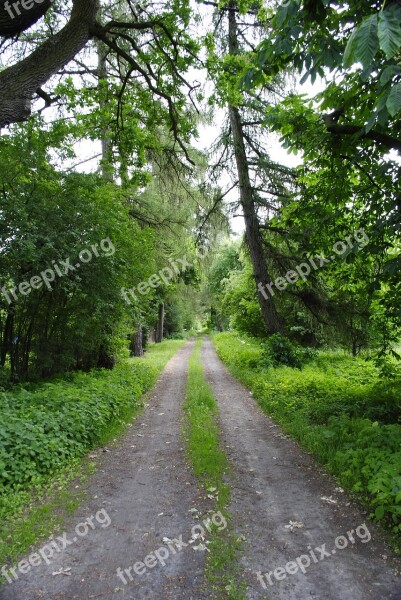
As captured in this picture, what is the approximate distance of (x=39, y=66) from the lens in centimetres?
498

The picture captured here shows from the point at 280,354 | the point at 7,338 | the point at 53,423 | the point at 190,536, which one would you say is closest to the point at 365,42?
the point at 190,536

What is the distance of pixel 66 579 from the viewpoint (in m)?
3.25

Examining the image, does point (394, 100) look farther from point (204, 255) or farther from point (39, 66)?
point (204, 255)

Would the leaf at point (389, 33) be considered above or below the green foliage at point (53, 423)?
above

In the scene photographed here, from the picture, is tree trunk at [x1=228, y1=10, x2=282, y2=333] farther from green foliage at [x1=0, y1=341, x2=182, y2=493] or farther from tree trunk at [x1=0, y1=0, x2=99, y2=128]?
tree trunk at [x1=0, y1=0, x2=99, y2=128]

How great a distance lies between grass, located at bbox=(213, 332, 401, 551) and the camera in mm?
4160

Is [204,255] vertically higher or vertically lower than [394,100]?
higher

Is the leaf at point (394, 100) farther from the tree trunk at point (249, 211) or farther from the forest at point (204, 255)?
the tree trunk at point (249, 211)

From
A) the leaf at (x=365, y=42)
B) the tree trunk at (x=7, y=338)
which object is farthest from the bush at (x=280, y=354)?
the leaf at (x=365, y=42)

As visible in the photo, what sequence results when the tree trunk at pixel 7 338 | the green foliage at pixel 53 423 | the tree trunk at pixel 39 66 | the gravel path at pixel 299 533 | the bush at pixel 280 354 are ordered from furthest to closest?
the bush at pixel 280 354 < the tree trunk at pixel 7 338 < the green foliage at pixel 53 423 < the tree trunk at pixel 39 66 < the gravel path at pixel 299 533

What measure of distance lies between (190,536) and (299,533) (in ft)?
3.73

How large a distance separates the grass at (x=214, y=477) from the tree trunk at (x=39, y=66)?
5.50m

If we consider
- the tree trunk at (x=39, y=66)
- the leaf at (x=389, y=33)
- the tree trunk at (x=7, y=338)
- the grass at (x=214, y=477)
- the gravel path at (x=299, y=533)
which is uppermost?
the tree trunk at (x=39, y=66)

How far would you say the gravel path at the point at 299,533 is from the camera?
310 centimetres
